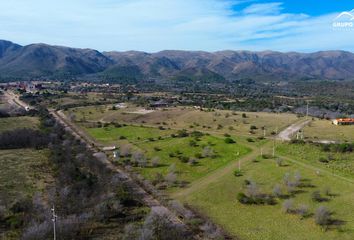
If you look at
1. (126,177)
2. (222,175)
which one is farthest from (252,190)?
(126,177)

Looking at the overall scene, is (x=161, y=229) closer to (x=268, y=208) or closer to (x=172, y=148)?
(x=268, y=208)

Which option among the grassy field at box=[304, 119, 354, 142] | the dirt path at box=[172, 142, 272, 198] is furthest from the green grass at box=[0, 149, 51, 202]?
the grassy field at box=[304, 119, 354, 142]

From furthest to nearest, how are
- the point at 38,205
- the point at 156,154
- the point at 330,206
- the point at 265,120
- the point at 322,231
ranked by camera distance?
the point at 265,120
the point at 156,154
the point at 330,206
the point at 38,205
the point at 322,231

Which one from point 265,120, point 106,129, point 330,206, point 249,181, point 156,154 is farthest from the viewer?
point 265,120

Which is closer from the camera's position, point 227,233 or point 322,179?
point 227,233

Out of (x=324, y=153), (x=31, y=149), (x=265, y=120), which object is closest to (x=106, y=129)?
(x=31, y=149)

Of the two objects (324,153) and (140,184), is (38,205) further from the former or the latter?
(324,153)
